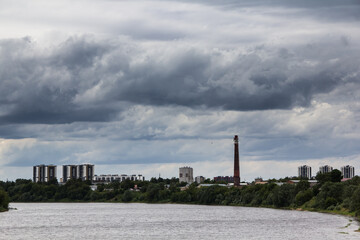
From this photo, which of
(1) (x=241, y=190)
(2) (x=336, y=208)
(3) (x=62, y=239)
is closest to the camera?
(3) (x=62, y=239)

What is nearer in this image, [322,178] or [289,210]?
[289,210]

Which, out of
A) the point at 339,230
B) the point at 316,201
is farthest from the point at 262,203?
the point at 339,230

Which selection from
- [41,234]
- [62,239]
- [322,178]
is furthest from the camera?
[322,178]

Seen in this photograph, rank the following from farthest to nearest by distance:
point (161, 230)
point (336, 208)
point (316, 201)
→ point (316, 201)
point (336, 208)
point (161, 230)

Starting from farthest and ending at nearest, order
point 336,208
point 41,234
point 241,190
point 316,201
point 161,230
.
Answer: point 241,190 → point 316,201 → point 336,208 → point 161,230 → point 41,234

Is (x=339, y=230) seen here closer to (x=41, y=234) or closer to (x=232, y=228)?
(x=232, y=228)

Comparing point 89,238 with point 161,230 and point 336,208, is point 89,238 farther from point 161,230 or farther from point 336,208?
point 336,208

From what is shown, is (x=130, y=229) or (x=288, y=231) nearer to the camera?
(x=288, y=231)

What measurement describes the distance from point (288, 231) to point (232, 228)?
11892 millimetres

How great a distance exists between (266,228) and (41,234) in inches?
1421

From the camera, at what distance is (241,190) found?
198 metres

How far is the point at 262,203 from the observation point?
179875mm

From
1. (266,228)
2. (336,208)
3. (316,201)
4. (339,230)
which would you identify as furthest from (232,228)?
(316,201)

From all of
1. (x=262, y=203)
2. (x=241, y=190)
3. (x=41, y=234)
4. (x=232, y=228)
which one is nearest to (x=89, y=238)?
(x=41, y=234)
